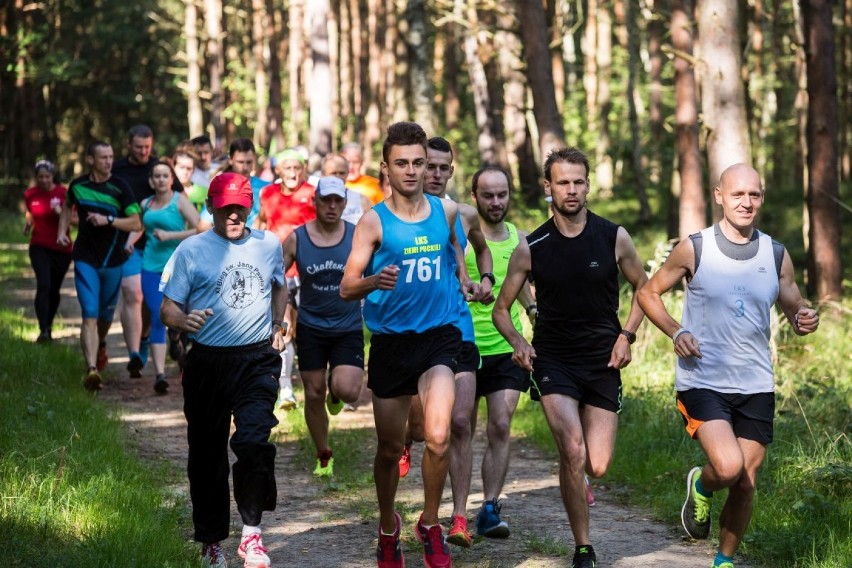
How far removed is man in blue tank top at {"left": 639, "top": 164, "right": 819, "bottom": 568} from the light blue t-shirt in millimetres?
2176

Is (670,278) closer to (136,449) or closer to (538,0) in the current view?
(136,449)

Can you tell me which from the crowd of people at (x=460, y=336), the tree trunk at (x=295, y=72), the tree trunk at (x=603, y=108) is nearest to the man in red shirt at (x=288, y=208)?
the crowd of people at (x=460, y=336)

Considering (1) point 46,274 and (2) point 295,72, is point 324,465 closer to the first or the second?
(1) point 46,274

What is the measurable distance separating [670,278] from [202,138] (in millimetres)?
10091

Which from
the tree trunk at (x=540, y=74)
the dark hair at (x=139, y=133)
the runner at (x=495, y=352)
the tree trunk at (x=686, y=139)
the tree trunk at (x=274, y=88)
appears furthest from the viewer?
the tree trunk at (x=274, y=88)

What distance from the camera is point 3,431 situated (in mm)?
9086

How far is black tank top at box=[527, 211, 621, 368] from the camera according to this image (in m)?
6.92

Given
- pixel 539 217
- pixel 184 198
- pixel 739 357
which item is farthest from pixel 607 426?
pixel 539 217

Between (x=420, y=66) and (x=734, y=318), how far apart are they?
19.2 metres

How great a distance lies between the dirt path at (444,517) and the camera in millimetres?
7273

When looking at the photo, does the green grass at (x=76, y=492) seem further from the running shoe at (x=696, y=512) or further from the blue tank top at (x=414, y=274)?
the running shoe at (x=696, y=512)

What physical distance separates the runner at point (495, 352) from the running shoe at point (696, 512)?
122 cm

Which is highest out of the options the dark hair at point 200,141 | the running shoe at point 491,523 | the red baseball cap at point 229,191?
the dark hair at point 200,141

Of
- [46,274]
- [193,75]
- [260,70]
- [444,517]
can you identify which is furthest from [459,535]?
[260,70]
